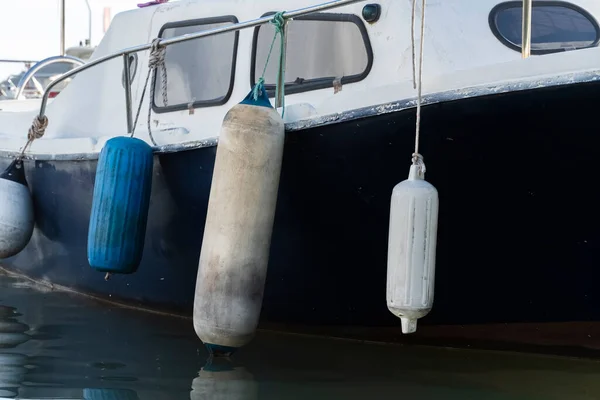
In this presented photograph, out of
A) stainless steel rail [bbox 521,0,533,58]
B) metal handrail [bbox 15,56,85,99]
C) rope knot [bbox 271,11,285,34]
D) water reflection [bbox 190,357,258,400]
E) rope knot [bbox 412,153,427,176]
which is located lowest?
water reflection [bbox 190,357,258,400]

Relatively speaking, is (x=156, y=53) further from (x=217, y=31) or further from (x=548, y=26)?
(x=548, y=26)

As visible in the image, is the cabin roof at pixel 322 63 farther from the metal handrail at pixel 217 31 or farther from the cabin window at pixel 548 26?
the metal handrail at pixel 217 31

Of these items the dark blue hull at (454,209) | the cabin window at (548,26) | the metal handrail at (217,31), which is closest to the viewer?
the dark blue hull at (454,209)

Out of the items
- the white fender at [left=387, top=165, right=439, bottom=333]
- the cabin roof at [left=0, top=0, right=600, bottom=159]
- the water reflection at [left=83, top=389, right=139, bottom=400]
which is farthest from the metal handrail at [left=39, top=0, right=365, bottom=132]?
the water reflection at [left=83, top=389, right=139, bottom=400]

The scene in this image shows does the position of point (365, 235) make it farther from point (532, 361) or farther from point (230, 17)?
point (230, 17)

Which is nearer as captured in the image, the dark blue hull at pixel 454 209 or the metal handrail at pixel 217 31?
the dark blue hull at pixel 454 209

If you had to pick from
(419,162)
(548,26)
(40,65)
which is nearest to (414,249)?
(419,162)

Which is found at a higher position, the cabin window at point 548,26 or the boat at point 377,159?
the cabin window at point 548,26

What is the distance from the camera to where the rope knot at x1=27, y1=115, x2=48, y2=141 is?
687 cm

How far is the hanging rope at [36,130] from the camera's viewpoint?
6.86 m

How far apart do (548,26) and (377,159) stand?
62.5 inches

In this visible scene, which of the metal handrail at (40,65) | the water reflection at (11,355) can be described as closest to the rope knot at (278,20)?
the water reflection at (11,355)

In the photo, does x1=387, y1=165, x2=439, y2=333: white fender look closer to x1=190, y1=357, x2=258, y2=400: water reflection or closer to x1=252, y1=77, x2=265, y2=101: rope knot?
x1=190, y1=357, x2=258, y2=400: water reflection

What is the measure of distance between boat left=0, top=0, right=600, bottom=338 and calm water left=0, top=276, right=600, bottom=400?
0.22 m
